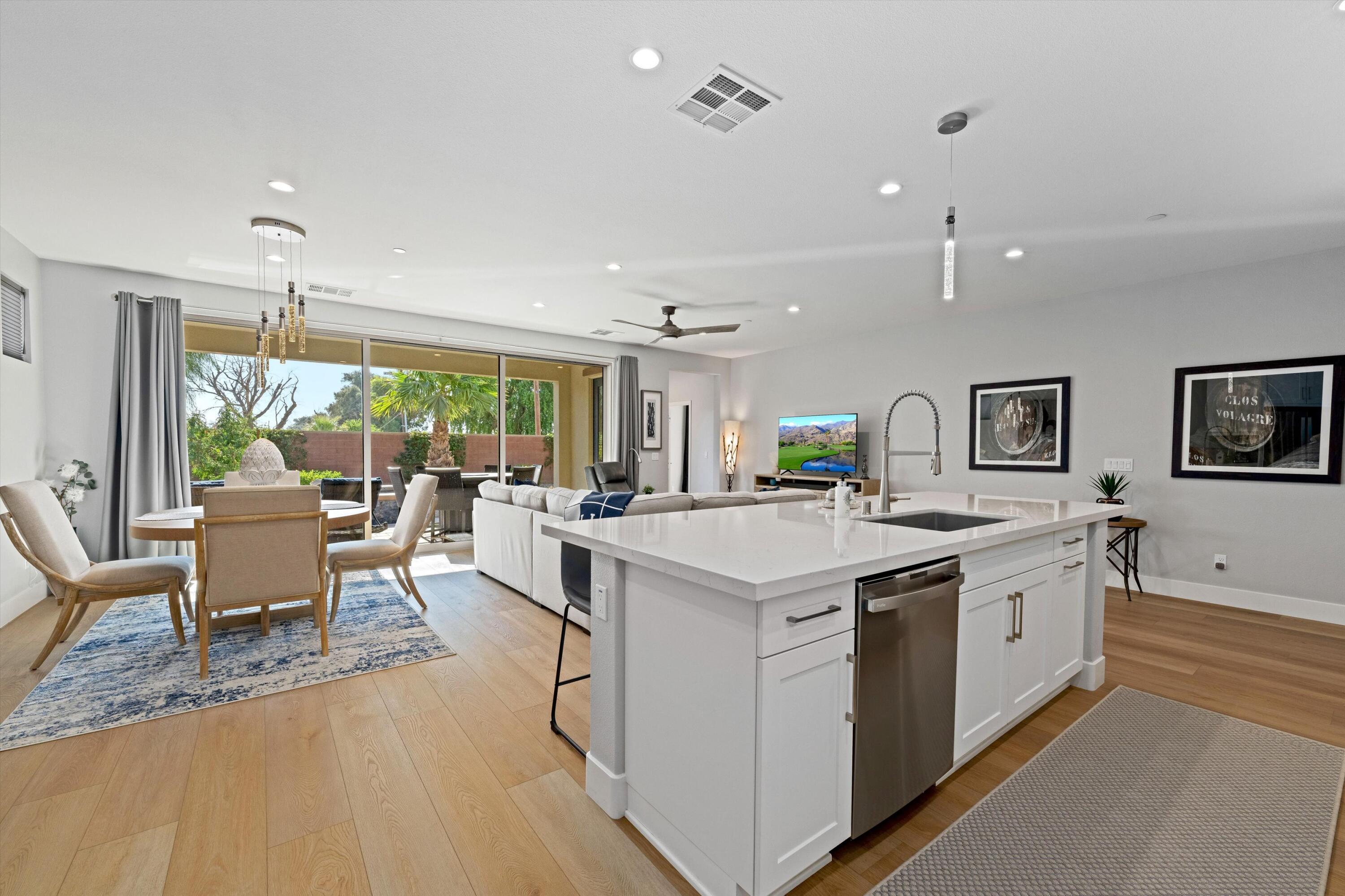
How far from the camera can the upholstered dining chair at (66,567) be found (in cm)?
269

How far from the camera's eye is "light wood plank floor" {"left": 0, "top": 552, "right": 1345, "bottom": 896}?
1.53 meters

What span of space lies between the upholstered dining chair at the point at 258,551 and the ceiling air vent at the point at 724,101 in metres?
2.69

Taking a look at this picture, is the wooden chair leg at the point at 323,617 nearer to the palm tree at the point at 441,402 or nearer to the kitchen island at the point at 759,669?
the kitchen island at the point at 759,669

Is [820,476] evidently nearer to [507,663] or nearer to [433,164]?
[507,663]

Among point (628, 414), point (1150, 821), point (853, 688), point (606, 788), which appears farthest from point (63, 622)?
point (628, 414)

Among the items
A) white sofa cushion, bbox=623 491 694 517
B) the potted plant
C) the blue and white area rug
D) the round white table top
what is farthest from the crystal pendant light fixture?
the potted plant

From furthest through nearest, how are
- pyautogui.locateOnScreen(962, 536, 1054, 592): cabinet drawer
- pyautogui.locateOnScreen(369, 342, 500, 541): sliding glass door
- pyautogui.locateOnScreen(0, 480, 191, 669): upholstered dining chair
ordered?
pyautogui.locateOnScreen(369, 342, 500, 541): sliding glass door
pyautogui.locateOnScreen(0, 480, 191, 669): upholstered dining chair
pyautogui.locateOnScreen(962, 536, 1054, 592): cabinet drawer

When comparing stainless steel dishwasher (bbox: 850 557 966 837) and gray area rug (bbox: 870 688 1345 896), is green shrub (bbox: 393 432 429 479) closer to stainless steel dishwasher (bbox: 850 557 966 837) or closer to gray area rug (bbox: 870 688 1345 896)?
stainless steel dishwasher (bbox: 850 557 966 837)

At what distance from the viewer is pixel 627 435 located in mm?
7652

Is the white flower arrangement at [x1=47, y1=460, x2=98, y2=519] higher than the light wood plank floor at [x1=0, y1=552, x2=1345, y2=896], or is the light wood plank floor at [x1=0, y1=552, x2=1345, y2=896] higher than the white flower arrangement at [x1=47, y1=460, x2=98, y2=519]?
the white flower arrangement at [x1=47, y1=460, x2=98, y2=519]

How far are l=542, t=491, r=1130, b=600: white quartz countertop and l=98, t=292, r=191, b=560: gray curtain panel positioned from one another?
465 centimetres

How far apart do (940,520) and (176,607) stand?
13.8ft

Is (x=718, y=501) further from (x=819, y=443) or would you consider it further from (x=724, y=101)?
(x=819, y=443)

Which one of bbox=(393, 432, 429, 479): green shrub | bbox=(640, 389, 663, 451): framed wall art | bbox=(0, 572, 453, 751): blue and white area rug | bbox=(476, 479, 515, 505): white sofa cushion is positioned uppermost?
bbox=(640, 389, 663, 451): framed wall art
